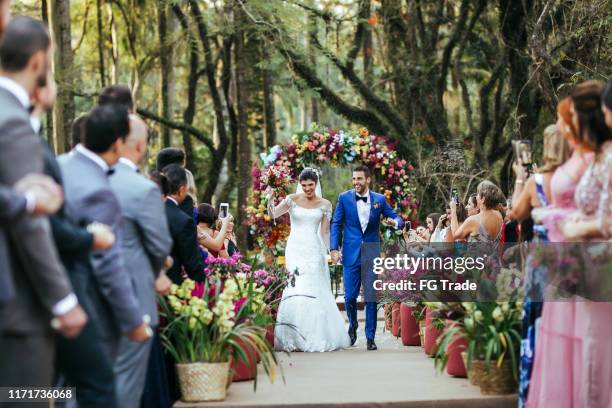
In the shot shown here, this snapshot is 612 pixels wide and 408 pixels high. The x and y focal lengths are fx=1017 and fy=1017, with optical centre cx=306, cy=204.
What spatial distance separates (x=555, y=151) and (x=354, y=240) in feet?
18.8

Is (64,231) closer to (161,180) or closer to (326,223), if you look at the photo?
(161,180)

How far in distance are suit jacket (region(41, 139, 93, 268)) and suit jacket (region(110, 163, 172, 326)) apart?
1214 mm

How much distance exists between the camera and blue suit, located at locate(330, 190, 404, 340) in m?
12.5

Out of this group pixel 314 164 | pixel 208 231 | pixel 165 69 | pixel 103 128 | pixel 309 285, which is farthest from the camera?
pixel 165 69

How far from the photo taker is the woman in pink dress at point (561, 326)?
6.67m

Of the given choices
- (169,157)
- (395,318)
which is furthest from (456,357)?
(395,318)

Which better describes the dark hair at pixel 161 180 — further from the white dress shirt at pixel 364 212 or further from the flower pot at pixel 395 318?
the flower pot at pixel 395 318

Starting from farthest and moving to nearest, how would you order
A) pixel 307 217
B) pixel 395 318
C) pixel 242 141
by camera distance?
pixel 242 141 → pixel 395 318 → pixel 307 217

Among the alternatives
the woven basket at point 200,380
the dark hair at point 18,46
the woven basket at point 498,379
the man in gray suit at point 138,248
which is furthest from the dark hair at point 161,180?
the dark hair at point 18,46

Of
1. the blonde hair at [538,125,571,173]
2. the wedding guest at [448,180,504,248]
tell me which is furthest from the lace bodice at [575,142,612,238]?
the wedding guest at [448,180,504,248]

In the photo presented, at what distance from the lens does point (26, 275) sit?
4238 millimetres

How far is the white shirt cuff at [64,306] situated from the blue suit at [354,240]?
8242 millimetres

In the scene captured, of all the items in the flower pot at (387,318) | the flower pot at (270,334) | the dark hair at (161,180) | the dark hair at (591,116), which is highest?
the dark hair at (591,116)

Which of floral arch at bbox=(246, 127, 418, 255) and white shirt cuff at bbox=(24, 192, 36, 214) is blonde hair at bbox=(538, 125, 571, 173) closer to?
white shirt cuff at bbox=(24, 192, 36, 214)
